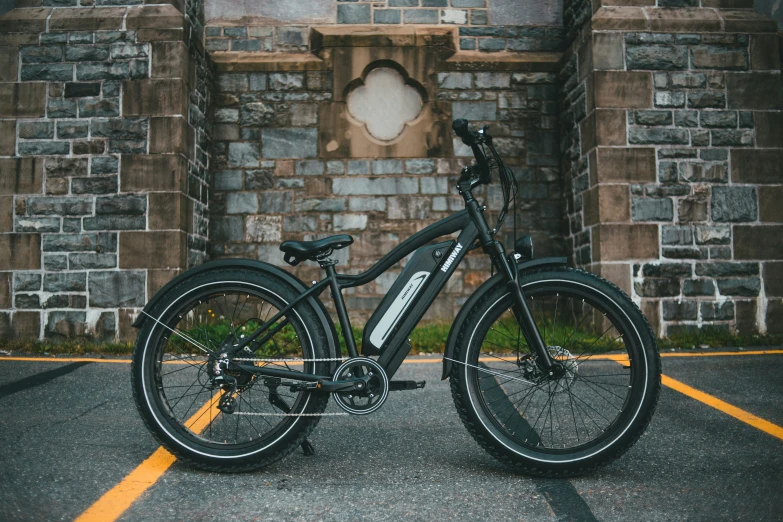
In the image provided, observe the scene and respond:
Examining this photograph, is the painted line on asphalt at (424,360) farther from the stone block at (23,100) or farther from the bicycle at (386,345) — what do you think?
the bicycle at (386,345)

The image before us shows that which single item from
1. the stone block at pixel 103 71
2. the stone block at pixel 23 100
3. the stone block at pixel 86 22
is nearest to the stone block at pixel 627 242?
the stone block at pixel 103 71

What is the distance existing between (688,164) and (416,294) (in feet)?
17.3

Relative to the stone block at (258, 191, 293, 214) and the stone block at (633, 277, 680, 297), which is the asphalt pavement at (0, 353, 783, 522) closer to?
the stone block at (633, 277, 680, 297)

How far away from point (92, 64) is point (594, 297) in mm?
6475

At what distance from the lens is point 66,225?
6891 millimetres

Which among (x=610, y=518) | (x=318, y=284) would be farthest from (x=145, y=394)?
(x=610, y=518)

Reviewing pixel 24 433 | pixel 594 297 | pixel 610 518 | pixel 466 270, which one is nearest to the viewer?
pixel 610 518

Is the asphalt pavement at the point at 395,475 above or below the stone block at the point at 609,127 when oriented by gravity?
below

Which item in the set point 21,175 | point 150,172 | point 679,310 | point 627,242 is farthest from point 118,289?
point 679,310

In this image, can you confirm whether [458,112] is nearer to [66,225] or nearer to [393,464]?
[66,225]

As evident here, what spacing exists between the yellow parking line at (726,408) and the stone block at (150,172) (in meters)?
5.28

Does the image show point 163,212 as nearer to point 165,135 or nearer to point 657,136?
point 165,135

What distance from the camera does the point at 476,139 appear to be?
278cm

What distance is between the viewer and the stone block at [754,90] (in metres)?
6.95
